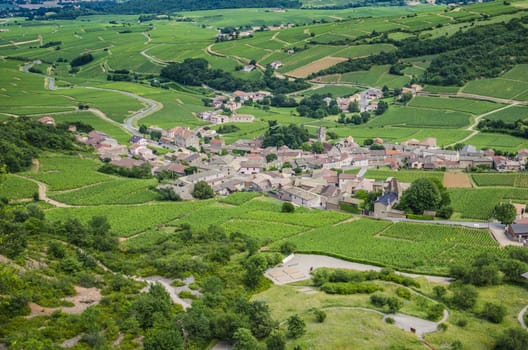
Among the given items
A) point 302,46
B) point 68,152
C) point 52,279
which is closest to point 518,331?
point 52,279

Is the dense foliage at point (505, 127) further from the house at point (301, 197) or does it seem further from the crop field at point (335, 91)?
the house at point (301, 197)

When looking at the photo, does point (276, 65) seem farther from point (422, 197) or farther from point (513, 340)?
point (513, 340)

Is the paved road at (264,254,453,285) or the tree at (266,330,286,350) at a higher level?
the tree at (266,330,286,350)

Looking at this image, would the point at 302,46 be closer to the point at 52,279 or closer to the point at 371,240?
the point at 371,240

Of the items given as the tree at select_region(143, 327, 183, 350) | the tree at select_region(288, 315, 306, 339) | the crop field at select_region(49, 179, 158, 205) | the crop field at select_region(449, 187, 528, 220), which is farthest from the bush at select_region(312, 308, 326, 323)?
the crop field at select_region(49, 179, 158, 205)

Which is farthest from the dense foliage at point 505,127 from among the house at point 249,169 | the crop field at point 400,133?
the house at point 249,169

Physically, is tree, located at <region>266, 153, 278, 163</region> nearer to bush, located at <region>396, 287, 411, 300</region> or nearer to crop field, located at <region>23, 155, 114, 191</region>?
crop field, located at <region>23, 155, 114, 191</region>
